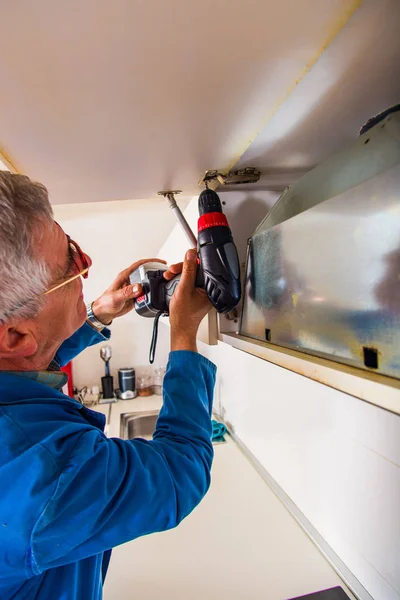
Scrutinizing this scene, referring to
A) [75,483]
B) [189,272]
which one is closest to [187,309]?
[189,272]

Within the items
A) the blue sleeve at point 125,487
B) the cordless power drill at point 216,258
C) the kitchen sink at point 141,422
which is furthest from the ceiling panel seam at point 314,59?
the kitchen sink at point 141,422

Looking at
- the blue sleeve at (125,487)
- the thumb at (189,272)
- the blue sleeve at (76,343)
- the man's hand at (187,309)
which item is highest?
the thumb at (189,272)

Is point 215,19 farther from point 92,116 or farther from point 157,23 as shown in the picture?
point 92,116

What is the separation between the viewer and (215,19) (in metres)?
0.35

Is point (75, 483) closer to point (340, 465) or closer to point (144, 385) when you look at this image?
point (340, 465)

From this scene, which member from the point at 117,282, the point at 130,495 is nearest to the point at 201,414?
the point at 130,495

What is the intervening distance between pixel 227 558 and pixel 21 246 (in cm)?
109

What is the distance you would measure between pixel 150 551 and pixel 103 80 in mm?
1302

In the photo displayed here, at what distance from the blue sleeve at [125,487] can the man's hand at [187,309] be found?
98 millimetres

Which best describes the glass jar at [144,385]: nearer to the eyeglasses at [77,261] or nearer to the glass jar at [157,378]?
the glass jar at [157,378]

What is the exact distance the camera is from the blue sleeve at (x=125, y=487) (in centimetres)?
43

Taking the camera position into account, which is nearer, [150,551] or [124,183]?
[124,183]

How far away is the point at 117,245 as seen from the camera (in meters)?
2.53

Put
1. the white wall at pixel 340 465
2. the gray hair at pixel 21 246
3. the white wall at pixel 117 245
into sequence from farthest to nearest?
the white wall at pixel 117 245, the white wall at pixel 340 465, the gray hair at pixel 21 246
